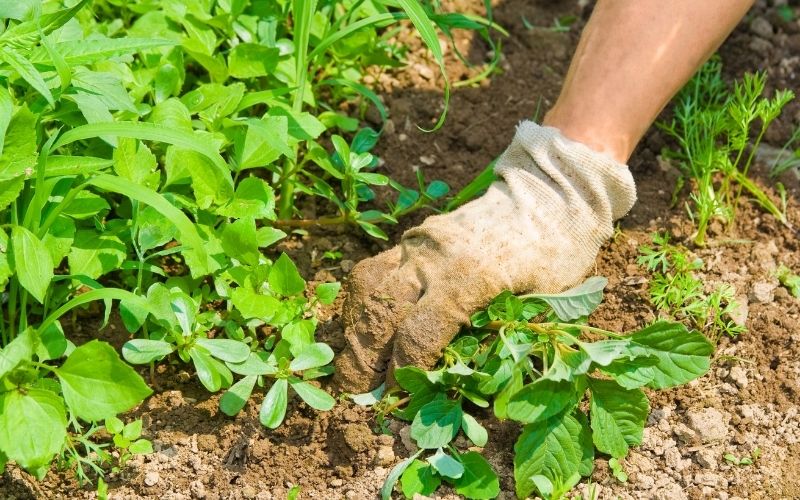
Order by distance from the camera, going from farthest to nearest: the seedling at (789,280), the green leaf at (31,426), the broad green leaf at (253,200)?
the seedling at (789,280)
the broad green leaf at (253,200)
the green leaf at (31,426)

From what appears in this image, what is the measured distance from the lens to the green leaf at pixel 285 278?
6.82 ft

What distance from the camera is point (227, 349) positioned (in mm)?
1953

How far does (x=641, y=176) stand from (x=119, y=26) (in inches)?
58.1

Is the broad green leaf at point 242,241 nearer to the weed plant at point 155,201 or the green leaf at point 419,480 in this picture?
the weed plant at point 155,201

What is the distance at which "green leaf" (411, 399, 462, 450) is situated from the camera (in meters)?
1.93

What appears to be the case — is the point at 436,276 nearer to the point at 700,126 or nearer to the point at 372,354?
the point at 372,354

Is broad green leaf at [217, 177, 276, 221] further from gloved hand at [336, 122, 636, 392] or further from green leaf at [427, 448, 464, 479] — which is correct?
green leaf at [427, 448, 464, 479]

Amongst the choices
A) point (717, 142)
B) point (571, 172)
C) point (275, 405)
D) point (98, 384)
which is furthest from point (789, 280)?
point (98, 384)

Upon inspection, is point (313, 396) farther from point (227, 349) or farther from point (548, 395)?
→ point (548, 395)

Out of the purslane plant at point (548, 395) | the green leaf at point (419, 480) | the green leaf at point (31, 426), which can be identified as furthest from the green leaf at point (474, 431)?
the green leaf at point (31, 426)

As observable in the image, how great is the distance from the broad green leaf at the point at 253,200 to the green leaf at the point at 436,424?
0.57m

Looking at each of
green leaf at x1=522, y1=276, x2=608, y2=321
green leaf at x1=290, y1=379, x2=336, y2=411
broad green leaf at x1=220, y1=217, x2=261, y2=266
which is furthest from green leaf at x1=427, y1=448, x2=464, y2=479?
broad green leaf at x1=220, y1=217, x2=261, y2=266

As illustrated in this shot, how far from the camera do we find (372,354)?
6.88 feet

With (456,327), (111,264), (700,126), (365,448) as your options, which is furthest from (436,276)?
(700,126)
